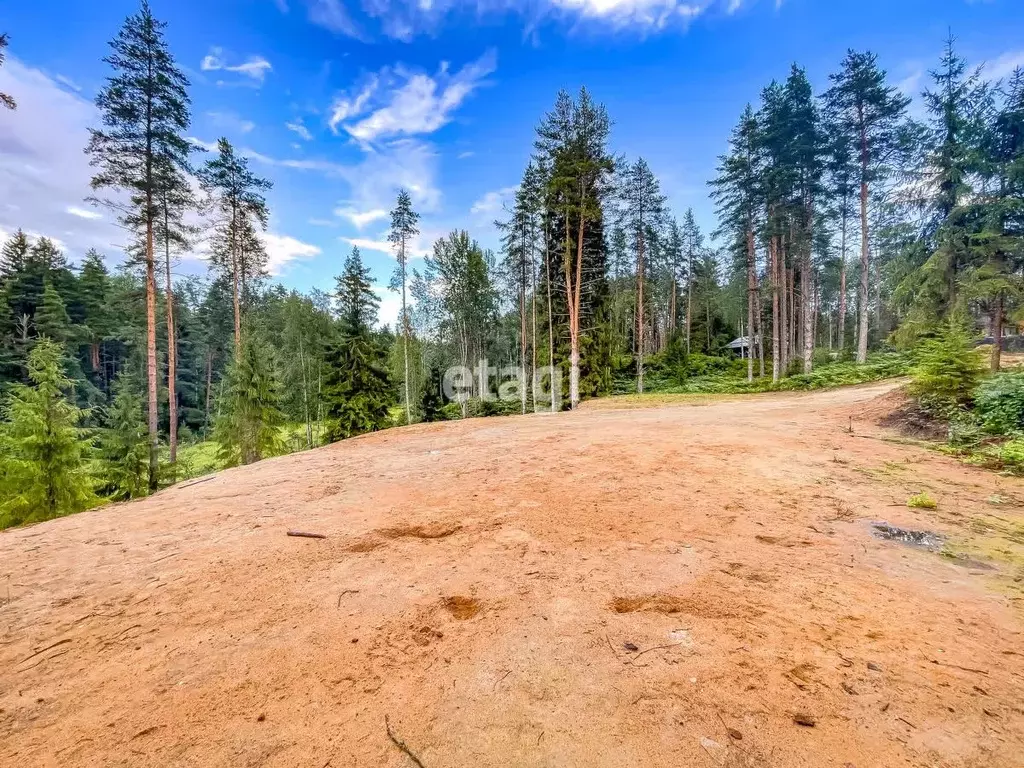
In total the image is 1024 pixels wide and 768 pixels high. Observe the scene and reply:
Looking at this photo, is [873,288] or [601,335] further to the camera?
[873,288]

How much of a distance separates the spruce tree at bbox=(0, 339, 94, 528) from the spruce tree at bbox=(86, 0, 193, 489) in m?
1.73

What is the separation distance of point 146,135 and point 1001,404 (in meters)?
21.4

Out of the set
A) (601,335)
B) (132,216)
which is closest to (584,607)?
(132,216)

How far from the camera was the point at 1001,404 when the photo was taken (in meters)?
6.15

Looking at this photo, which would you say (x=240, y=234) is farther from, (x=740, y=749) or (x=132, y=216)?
(x=740, y=749)

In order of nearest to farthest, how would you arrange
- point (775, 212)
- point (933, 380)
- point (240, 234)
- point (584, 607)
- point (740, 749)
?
point (740, 749)
point (584, 607)
point (933, 380)
point (240, 234)
point (775, 212)

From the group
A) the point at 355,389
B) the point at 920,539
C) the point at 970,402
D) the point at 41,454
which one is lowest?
the point at 41,454

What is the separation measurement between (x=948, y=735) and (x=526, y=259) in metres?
22.6

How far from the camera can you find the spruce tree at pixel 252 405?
1686 centimetres

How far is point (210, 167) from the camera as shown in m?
16.3

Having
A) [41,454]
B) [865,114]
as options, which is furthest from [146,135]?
[865,114]

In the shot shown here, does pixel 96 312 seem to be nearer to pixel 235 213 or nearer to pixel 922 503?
pixel 235 213

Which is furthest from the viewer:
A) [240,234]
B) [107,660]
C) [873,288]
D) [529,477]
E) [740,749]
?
[873,288]

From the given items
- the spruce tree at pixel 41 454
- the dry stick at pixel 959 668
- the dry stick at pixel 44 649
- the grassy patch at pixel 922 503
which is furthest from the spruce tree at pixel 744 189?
the spruce tree at pixel 41 454
